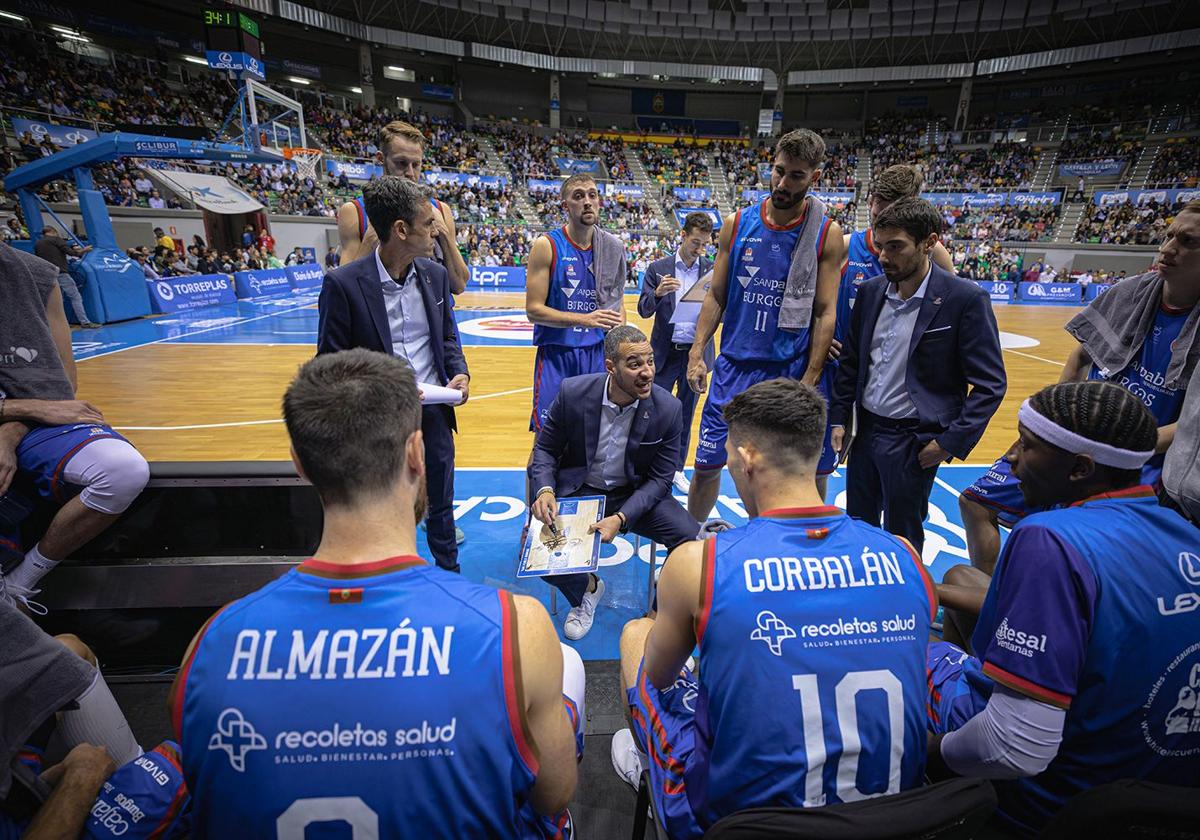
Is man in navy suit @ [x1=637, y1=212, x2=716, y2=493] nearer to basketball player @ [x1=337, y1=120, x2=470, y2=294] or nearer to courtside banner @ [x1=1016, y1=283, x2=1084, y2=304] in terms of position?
basketball player @ [x1=337, y1=120, x2=470, y2=294]

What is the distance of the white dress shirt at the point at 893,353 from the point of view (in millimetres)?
3072

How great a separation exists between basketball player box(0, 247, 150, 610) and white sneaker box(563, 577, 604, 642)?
218cm

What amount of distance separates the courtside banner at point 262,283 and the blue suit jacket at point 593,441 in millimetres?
15809

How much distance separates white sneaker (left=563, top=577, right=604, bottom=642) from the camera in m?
3.30

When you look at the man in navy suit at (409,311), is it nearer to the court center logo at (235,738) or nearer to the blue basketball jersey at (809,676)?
the court center logo at (235,738)

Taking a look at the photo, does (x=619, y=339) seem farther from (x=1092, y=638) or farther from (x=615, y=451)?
(x=1092, y=638)

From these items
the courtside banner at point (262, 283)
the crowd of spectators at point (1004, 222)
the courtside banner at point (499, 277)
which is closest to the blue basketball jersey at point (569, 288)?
the courtside banner at point (262, 283)

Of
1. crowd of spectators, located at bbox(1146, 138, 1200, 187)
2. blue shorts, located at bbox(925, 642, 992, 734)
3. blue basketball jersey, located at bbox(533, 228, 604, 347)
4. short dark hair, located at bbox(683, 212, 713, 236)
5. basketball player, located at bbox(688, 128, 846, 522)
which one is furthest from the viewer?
crowd of spectators, located at bbox(1146, 138, 1200, 187)

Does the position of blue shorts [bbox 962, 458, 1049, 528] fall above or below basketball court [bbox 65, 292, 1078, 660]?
above

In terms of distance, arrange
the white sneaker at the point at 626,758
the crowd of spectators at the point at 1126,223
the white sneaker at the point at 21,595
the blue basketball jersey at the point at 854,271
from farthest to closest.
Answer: the crowd of spectators at the point at 1126,223 → the blue basketball jersey at the point at 854,271 → the white sneaker at the point at 21,595 → the white sneaker at the point at 626,758

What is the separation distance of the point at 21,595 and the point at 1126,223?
34.8 metres

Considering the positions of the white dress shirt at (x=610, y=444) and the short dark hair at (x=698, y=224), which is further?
the short dark hair at (x=698, y=224)

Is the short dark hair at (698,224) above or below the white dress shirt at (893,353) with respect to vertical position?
above

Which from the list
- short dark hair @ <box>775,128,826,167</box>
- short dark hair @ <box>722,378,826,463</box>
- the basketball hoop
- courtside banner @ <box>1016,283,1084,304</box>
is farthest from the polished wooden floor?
courtside banner @ <box>1016,283,1084,304</box>
